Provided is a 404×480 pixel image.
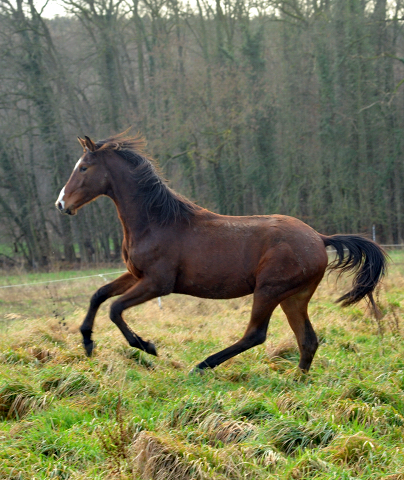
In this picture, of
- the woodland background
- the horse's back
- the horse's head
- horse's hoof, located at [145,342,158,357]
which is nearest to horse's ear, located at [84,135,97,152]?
the horse's head

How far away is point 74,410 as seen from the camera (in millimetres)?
3906

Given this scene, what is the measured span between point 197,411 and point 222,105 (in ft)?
65.8

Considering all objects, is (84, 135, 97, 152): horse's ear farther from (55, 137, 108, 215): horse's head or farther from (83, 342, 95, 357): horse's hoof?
(83, 342, 95, 357): horse's hoof

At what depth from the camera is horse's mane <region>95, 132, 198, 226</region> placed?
5621 millimetres

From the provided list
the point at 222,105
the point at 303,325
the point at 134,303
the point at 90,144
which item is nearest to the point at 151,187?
the point at 90,144

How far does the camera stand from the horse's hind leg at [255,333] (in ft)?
17.1

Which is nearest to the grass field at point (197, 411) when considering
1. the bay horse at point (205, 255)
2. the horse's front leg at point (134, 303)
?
the horse's front leg at point (134, 303)

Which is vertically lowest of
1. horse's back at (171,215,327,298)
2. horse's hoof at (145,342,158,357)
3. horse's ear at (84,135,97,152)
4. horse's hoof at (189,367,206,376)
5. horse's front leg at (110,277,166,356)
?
horse's hoof at (189,367,206,376)

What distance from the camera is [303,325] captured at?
5445 mm

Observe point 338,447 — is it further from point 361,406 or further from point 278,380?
point 278,380

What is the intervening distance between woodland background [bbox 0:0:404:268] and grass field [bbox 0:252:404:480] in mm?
16716

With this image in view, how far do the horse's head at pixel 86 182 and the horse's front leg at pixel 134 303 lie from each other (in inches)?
46.9

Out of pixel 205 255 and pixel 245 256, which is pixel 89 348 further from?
pixel 245 256

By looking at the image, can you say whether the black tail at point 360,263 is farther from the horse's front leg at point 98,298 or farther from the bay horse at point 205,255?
the horse's front leg at point 98,298
